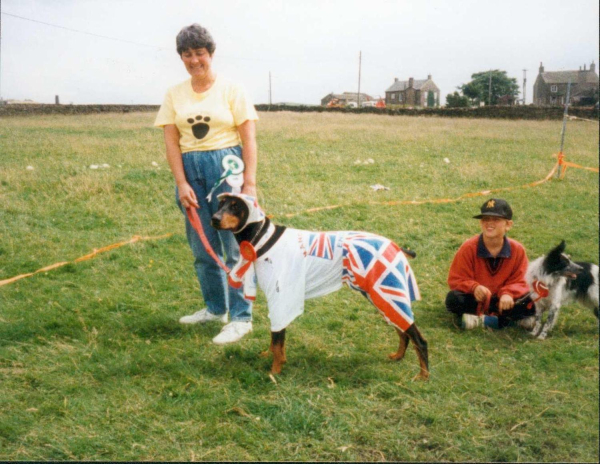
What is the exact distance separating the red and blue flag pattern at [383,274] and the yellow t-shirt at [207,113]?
1.30 m

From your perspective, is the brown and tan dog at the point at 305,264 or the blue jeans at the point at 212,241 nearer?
the brown and tan dog at the point at 305,264

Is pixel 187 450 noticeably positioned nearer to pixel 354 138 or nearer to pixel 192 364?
pixel 192 364

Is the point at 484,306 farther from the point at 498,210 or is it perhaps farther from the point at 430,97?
the point at 430,97

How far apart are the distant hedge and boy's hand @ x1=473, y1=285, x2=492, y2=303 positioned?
172cm

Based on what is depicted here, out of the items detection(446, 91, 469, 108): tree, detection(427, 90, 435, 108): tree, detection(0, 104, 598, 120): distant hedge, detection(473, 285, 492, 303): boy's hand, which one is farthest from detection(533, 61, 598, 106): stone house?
detection(473, 285, 492, 303): boy's hand

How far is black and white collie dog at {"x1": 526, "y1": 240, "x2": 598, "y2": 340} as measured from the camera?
12.9ft

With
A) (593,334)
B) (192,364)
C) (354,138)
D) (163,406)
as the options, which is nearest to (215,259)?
(192,364)

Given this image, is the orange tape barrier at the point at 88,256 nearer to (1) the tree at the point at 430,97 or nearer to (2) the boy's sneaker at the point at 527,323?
(1) the tree at the point at 430,97

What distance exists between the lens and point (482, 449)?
265cm

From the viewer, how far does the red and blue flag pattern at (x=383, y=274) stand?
10.5ft

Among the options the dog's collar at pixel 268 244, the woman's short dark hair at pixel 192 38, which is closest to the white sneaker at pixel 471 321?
the dog's collar at pixel 268 244

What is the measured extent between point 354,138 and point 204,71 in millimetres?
13528

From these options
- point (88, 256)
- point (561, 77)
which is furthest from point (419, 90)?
point (88, 256)

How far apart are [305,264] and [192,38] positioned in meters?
1.75
